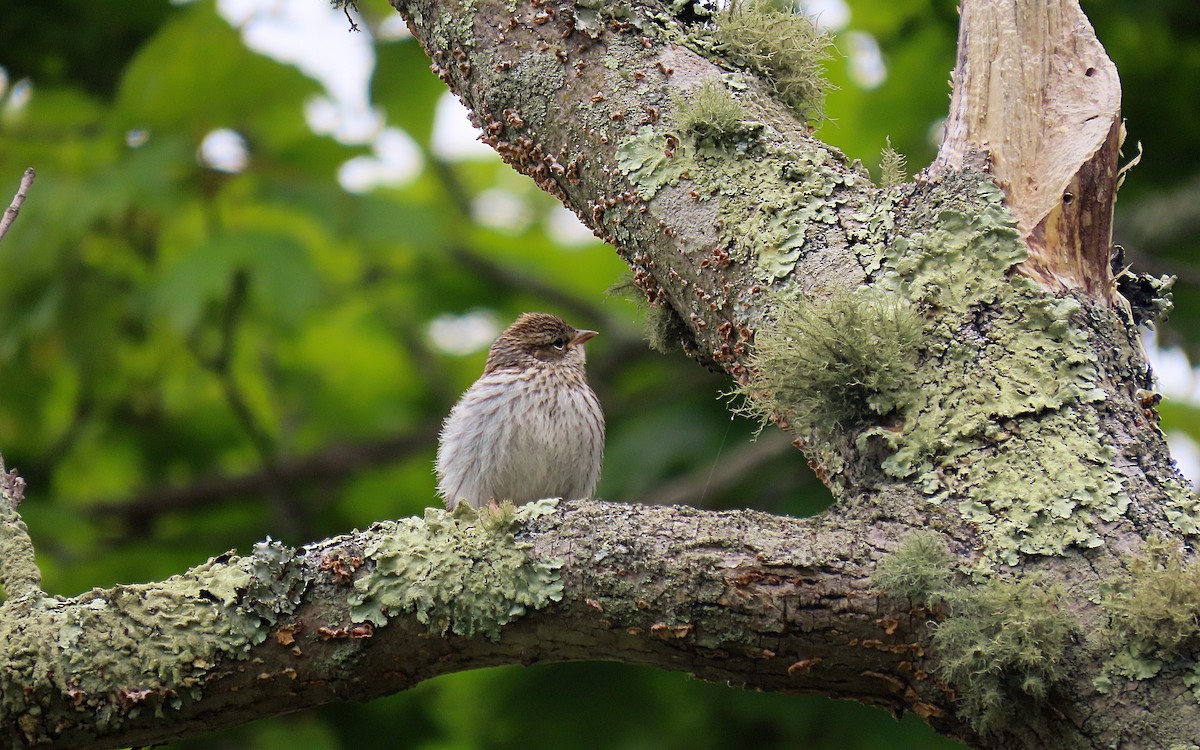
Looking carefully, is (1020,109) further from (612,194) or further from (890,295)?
(612,194)

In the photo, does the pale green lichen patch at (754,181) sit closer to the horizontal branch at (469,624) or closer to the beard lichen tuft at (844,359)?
the beard lichen tuft at (844,359)

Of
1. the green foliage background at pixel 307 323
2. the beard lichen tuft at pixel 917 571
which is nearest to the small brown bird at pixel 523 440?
the green foliage background at pixel 307 323

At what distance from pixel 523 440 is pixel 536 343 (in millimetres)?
904

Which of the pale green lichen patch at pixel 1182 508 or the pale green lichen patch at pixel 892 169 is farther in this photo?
the pale green lichen patch at pixel 892 169

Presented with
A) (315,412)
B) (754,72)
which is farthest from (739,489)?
(754,72)

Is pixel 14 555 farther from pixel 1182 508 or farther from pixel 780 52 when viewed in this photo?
pixel 1182 508

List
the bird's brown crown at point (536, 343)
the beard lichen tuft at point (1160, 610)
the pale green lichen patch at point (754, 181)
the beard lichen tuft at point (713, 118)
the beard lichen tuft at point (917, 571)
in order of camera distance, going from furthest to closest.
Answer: the bird's brown crown at point (536, 343)
the beard lichen tuft at point (713, 118)
the pale green lichen patch at point (754, 181)
the beard lichen tuft at point (917, 571)
the beard lichen tuft at point (1160, 610)

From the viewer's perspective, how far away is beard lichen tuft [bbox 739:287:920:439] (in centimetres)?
289

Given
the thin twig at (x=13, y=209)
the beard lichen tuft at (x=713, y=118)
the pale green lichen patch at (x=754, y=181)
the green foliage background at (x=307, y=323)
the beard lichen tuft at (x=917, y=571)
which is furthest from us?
the green foliage background at (x=307, y=323)

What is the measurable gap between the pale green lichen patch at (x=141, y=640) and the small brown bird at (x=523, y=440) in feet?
9.70

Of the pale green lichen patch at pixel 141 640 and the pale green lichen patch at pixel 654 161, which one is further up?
the pale green lichen patch at pixel 654 161

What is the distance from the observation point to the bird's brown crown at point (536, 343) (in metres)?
6.55

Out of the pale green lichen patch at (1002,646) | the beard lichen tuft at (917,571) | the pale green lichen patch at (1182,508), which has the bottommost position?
the pale green lichen patch at (1002,646)

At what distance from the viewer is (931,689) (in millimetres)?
2566
